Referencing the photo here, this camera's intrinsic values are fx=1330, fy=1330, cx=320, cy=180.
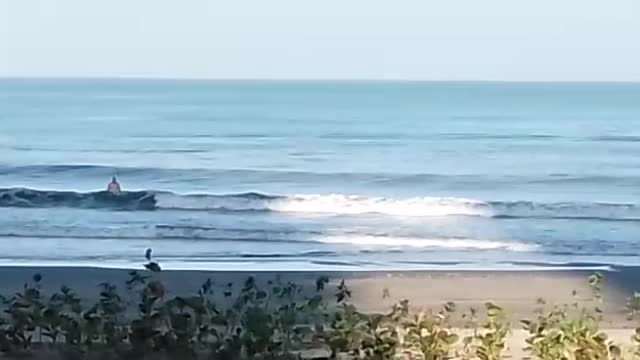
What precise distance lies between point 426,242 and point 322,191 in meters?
7.03

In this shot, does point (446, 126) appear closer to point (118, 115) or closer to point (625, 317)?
point (118, 115)

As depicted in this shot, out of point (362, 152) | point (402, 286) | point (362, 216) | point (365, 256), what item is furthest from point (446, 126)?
point (402, 286)

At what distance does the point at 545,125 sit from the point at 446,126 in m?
3.10

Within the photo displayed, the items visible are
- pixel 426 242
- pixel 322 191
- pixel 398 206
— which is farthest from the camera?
pixel 322 191

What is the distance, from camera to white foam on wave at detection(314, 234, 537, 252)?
14.5 meters

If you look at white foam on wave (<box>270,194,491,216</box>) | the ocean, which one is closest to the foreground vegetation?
the ocean

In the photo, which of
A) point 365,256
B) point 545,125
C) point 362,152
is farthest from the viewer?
point 545,125

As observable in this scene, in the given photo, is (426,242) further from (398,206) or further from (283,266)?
(398,206)

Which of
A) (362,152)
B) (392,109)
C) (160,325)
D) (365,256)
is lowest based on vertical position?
(160,325)

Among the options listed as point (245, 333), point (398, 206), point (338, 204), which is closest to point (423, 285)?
point (245, 333)

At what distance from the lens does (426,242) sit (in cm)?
1507

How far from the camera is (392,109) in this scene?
5475cm

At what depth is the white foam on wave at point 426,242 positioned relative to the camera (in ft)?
47.6

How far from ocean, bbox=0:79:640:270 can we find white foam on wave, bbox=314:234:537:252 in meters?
0.03
